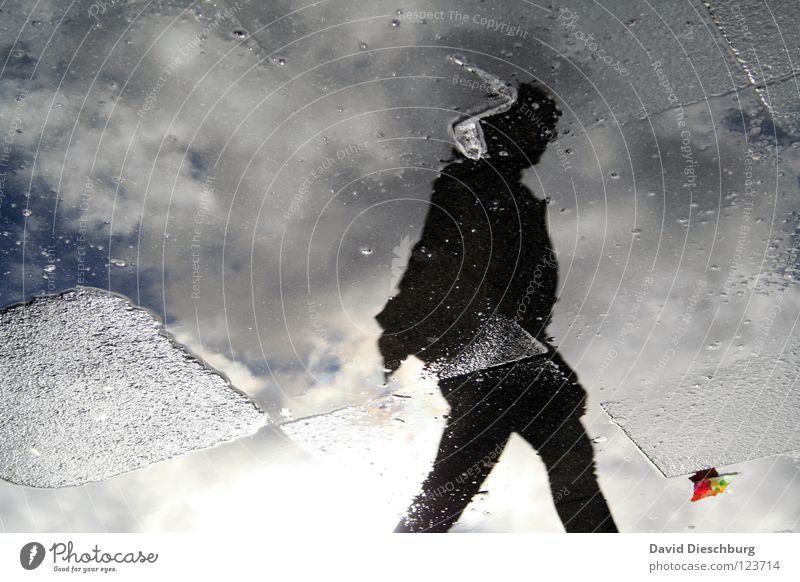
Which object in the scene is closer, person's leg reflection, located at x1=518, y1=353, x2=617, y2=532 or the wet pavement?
the wet pavement

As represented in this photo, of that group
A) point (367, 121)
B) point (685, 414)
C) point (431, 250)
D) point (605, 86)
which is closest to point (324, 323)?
point (431, 250)

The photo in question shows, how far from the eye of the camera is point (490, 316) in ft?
3.28

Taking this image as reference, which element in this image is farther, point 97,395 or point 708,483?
point 708,483

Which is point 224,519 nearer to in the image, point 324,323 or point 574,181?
point 324,323

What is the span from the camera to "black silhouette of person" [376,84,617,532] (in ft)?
2.96

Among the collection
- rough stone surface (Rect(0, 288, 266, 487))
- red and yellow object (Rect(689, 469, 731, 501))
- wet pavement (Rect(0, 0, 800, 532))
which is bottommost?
rough stone surface (Rect(0, 288, 266, 487))

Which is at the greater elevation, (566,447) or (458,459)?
(566,447)

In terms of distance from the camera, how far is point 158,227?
90 cm

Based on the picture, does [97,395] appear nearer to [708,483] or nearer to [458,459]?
[458,459]

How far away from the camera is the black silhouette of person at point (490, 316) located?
0.90 metres

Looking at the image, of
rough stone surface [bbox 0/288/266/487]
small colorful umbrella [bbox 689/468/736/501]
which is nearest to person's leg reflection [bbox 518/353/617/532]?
small colorful umbrella [bbox 689/468/736/501]

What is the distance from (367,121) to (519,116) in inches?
11.0

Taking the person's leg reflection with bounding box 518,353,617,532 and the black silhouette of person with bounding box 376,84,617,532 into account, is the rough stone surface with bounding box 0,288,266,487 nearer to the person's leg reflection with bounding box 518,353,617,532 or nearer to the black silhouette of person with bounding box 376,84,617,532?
the black silhouette of person with bounding box 376,84,617,532

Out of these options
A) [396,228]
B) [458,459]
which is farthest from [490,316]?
[458,459]
